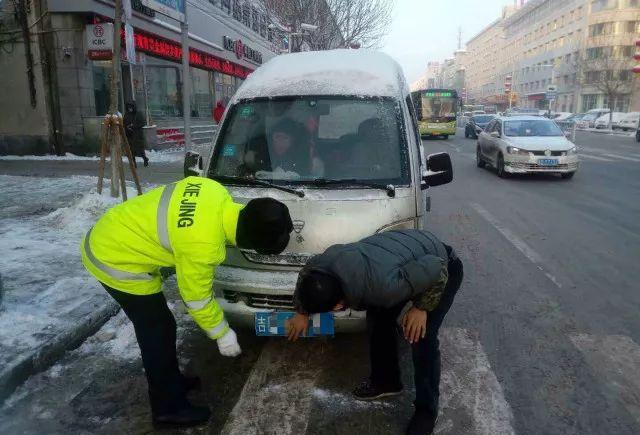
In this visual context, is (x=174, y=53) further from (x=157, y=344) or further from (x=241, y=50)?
(x=157, y=344)

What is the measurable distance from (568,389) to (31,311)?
4164 millimetres

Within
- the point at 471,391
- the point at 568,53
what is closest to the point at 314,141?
the point at 471,391

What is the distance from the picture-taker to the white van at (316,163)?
3279 millimetres

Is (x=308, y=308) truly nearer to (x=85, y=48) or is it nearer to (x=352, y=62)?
(x=352, y=62)

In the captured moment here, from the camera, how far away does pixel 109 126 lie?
7449 mm

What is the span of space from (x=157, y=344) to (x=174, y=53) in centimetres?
1909

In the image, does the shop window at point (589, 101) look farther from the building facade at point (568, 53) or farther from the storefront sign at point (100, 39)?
the storefront sign at point (100, 39)

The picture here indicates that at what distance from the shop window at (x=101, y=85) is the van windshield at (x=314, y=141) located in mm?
12966

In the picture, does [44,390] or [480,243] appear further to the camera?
[480,243]

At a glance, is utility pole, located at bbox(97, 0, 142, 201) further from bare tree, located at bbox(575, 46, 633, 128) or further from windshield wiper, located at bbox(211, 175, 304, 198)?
bare tree, located at bbox(575, 46, 633, 128)

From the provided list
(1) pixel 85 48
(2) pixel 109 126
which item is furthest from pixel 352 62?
(1) pixel 85 48

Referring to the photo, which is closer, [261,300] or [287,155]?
[261,300]

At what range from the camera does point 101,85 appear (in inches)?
613

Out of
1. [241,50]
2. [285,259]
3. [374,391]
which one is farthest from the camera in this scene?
[241,50]
